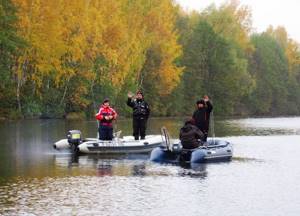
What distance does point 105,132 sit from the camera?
28125mm

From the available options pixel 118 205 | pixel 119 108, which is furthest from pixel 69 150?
pixel 119 108

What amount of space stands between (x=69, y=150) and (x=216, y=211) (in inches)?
577

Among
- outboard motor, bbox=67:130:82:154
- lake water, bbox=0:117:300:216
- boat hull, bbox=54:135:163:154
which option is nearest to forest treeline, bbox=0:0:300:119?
outboard motor, bbox=67:130:82:154

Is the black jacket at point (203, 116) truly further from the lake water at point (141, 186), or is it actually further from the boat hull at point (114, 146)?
the boat hull at point (114, 146)

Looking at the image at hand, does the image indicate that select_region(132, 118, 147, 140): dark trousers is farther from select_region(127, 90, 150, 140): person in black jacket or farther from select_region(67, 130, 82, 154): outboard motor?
select_region(67, 130, 82, 154): outboard motor

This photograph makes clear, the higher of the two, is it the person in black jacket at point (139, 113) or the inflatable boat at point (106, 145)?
the person in black jacket at point (139, 113)

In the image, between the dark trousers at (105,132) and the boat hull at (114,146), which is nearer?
the boat hull at (114,146)

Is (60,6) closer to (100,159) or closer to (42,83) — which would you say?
(42,83)

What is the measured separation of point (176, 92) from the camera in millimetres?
86062


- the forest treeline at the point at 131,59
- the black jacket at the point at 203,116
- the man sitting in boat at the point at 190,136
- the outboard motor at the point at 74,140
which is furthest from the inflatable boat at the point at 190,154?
the forest treeline at the point at 131,59

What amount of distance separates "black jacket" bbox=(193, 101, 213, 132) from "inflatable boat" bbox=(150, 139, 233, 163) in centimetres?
146

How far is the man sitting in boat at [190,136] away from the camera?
2492cm

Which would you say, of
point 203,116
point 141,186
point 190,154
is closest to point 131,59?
point 203,116

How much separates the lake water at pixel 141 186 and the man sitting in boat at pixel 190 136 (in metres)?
1.17
